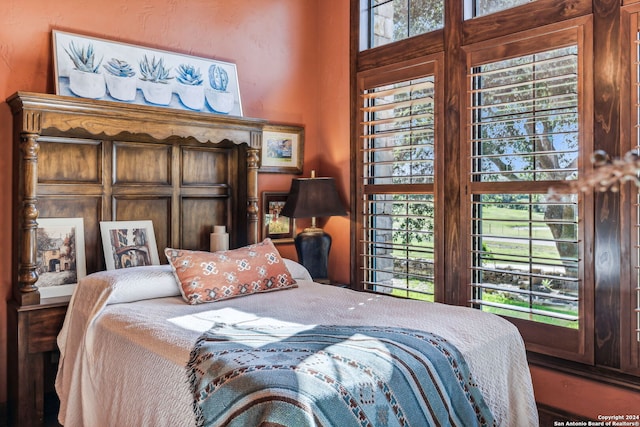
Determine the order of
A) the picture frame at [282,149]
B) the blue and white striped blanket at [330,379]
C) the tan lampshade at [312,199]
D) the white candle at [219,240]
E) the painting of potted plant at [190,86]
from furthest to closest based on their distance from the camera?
the picture frame at [282,149]
the tan lampshade at [312,199]
the white candle at [219,240]
the painting of potted plant at [190,86]
the blue and white striped blanket at [330,379]

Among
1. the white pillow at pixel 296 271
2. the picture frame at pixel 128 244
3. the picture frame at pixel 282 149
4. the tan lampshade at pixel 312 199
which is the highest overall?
the picture frame at pixel 282 149

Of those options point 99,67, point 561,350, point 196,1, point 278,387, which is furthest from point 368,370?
point 196,1

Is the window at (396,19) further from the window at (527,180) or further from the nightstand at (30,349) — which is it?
the nightstand at (30,349)

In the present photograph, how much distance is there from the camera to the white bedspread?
74.3 inches

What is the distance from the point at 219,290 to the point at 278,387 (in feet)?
4.18

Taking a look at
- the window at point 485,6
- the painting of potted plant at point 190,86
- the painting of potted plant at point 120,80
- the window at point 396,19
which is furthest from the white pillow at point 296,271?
the window at point 485,6

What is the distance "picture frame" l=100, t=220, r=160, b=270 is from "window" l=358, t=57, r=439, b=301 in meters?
1.50

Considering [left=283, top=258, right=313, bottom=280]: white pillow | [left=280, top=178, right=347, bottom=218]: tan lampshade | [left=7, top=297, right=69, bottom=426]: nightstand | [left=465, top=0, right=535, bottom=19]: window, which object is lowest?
[left=7, top=297, right=69, bottom=426]: nightstand

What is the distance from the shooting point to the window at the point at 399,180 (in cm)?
338

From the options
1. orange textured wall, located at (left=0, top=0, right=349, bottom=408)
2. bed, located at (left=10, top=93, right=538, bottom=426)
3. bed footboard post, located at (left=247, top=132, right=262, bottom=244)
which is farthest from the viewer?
bed footboard post, located at (left=247, top=132, right=262, bottom=244)

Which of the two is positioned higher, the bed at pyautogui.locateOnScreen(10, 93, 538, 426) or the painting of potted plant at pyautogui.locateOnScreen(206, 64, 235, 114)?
the painting of potted plant at pyautogui.locateOnScreen(206, 64, 235, 114)

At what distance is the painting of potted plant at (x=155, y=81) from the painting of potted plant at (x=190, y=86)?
73 mm

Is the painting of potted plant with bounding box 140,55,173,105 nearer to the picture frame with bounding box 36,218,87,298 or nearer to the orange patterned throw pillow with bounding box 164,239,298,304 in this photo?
the picture frame with bounding box 36,218,87,298

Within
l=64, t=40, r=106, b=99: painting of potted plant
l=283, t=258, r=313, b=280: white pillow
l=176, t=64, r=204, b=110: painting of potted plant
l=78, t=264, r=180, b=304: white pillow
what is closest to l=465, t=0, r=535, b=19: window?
l=176, t=64, r=204, b=110: painting of potted plant
